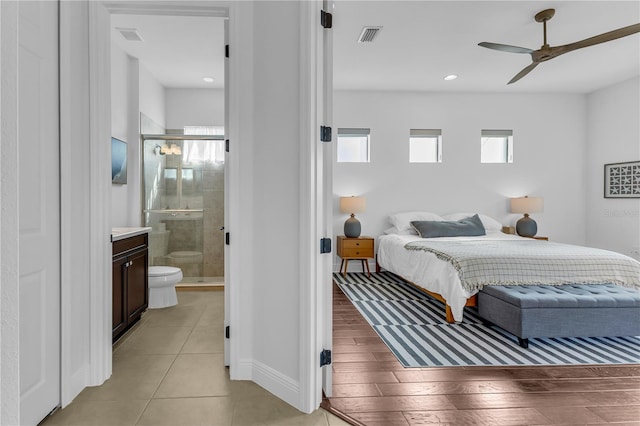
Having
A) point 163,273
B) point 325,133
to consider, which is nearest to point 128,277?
point 163,273

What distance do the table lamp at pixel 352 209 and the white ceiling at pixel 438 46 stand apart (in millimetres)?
1717

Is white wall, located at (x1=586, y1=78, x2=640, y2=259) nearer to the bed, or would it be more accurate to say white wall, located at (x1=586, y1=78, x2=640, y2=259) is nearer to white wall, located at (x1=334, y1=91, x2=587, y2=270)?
white wall, located at (x1=334, y1=91, x2=587, y2=270)

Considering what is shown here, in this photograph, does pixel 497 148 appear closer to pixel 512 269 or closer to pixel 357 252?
pixel 357 252

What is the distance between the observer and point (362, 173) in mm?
5828

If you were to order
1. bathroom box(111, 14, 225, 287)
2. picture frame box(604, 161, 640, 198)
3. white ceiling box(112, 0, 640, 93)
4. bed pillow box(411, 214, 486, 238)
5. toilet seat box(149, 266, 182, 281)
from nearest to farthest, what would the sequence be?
white ceiling box(112, 0, 640, 93), toilet seat box(149, 266, 182, 281), bathroom box(111, 14, 225, 287), bed pillow box(411, 214, 486, 238), picture frame box(604, 161, 640, 198)

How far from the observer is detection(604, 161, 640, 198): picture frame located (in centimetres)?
520

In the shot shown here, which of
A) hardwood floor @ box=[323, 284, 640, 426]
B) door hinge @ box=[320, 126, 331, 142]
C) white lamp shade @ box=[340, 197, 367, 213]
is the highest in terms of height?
door hinge @ box=[320, 126, 331, 142]

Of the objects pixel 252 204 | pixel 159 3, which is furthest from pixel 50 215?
pixel 159 3

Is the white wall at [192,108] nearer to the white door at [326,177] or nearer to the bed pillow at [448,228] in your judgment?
the bed pillow at [448,228]

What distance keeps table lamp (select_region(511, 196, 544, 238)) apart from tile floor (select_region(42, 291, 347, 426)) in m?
4.82

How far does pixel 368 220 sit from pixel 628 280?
130 inches

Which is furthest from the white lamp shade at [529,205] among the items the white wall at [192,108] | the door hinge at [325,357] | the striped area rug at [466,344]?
the door hinge at [325,357]

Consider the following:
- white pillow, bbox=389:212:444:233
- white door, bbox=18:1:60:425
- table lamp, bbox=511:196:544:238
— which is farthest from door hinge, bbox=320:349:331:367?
table lamp, bbox=511:196:544:238

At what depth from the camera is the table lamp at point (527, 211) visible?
560 centimetres
